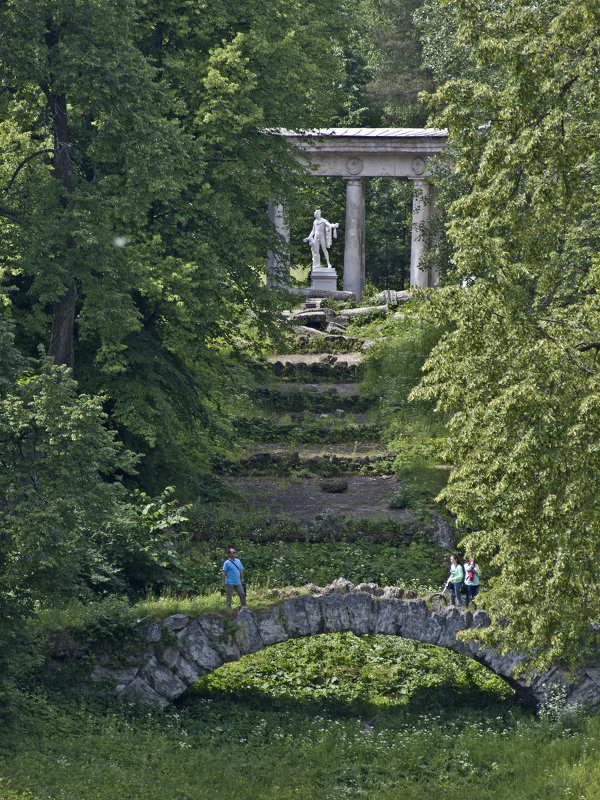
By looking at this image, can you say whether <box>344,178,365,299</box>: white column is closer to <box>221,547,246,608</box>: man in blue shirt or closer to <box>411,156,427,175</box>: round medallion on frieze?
<box>411,156,427,175</box>: round medallion on frieze

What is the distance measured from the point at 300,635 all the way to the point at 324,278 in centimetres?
2982

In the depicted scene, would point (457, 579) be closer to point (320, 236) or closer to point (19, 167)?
point (19, 167)

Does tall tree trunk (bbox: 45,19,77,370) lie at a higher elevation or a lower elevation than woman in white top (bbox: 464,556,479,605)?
higher

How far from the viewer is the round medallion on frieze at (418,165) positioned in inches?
1686

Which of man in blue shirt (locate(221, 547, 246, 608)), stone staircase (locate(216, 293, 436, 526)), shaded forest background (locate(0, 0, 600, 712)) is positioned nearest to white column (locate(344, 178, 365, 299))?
stone staircase (locate(216, 293, 436, 526))

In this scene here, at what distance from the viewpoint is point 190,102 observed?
22500mm

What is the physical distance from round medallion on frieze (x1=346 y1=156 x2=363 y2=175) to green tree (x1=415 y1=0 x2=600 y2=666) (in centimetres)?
3017

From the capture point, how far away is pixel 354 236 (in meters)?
44.3

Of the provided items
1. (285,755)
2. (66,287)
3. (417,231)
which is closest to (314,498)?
(66,287)

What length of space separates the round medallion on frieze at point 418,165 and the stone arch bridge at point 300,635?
1131 inches

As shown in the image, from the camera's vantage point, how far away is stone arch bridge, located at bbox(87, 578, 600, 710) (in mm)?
16016

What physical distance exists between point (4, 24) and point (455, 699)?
1398cm

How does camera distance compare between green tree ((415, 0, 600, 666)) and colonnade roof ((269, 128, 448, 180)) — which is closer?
green tree ((415, 0, 600, 666))

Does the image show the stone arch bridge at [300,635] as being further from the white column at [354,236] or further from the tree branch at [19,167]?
the white column at [354,236]
